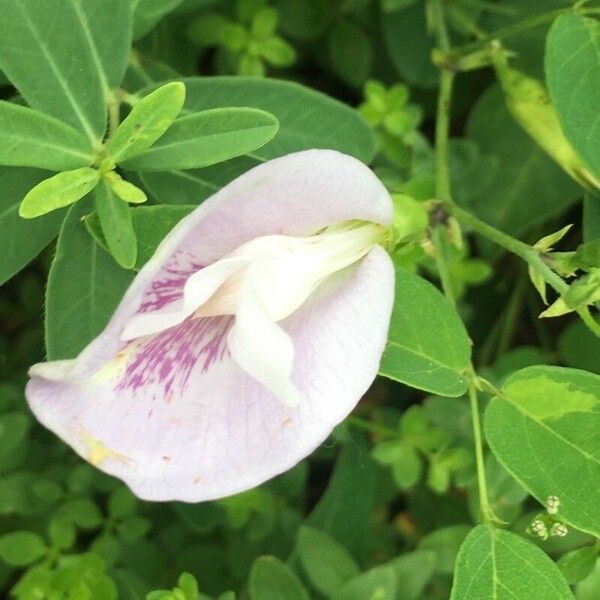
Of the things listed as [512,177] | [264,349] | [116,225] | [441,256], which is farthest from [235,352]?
[512,177]

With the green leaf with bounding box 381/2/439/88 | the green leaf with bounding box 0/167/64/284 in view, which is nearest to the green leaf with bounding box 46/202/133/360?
the green leaf with bounding box 0/167/64/284

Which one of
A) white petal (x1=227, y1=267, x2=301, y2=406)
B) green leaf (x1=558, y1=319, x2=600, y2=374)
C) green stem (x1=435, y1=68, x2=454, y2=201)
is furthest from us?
green leaf (x1=558, y1=319, x2=600, y2=374)

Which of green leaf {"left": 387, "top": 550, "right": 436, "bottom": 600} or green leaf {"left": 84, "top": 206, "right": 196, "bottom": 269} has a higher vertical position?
green leaf {"left": 84, "top": 206, "right": 196, "bottom": 269}

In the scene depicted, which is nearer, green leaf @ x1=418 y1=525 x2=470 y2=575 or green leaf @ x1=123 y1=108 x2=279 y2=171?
green leaf @ x1=123 y1=108 x2=279 y2=171

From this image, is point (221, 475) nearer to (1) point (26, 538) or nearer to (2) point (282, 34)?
(1) point (26, 538)

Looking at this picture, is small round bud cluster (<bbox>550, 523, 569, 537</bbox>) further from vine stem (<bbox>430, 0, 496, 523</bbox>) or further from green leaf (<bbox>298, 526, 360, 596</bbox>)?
green leaf (<bbox>298, 526, 360, 596</bbox>)

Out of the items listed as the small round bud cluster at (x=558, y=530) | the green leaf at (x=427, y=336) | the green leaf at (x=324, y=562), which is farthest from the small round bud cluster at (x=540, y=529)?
the green leaf at (x=324, y=562)

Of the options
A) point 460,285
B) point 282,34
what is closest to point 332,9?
point 282,34

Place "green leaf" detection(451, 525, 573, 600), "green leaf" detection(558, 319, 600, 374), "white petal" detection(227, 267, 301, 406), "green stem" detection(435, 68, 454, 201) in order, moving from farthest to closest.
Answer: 1. "green leaf" detection(558, 319, 600, 374)
2. "green stem" detection(435, 68, 454, 201)
3. "green leaf" detection(451, 525, 573, 600)
4. "white petal" detection(227, 267, 301, 406)
